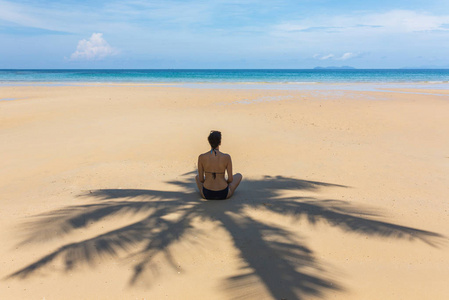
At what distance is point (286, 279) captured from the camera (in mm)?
3277

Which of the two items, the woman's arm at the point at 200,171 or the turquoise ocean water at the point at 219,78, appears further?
the turquoise ocean water at the point at 219,78

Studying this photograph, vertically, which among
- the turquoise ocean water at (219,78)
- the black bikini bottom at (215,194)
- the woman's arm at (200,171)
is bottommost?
the black bikini bottom at (215,194)

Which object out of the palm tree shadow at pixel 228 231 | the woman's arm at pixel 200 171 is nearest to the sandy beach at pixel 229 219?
the palm tree shadow at pixel 228 231

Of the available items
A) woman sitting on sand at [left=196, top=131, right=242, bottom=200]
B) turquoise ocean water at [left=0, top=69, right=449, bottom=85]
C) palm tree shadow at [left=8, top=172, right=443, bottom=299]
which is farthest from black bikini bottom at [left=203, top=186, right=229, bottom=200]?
turquoise ocean water at [left=0, top=69, right=449, bottom=85]

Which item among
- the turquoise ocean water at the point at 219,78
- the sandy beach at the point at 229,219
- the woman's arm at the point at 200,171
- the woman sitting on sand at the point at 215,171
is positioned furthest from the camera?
the turquoise ocean water at the point at 219,78

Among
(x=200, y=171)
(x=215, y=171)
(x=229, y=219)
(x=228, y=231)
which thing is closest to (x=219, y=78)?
(x=200, y=171)

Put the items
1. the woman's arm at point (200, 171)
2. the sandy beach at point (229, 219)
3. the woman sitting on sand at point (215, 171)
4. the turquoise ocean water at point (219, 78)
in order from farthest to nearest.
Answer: the turquoise ocean water at point (219, 78)
the woman's arm at point (200, 171)
the woman sitting on sand at point (215, 171)
the sandy beach at point (229, 219)

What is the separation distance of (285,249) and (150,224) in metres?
1.76

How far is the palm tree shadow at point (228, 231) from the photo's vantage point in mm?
3342

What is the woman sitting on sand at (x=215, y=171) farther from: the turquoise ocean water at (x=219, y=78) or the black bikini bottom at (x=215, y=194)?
the turquoise ocean water at (x=219, y=78)

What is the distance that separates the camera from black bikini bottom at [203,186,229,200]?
530 centimetres

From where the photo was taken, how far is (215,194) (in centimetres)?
530

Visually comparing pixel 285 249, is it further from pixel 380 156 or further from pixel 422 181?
pixel 380 156

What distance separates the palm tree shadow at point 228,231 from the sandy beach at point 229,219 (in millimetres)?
18
